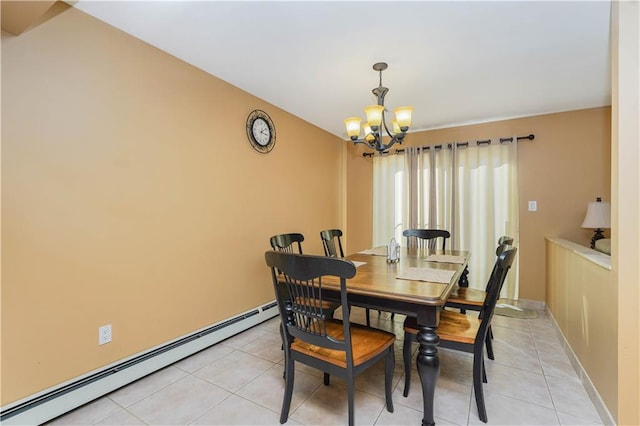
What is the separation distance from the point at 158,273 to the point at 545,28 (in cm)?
311

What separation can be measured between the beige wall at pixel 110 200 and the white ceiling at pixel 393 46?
259mm

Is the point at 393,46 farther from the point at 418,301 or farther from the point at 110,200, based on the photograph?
the point at 110,200

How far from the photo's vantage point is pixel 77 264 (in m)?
1.72

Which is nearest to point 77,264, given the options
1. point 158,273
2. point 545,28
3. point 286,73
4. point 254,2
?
point 158,273

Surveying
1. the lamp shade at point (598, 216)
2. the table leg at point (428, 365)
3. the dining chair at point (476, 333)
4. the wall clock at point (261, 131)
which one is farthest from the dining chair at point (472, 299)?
the wall clock at point (261, 131)

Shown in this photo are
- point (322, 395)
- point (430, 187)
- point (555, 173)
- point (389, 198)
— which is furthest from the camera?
point (389, 198)

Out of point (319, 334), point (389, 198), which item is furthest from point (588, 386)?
point (389, 198)

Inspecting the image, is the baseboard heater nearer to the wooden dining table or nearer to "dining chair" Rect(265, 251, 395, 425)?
"dining chair" Rect(265, 251, 395, 425)

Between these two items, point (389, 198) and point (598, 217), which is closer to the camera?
point (598, 217)

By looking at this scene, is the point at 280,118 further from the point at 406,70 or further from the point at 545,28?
the point at 545,28

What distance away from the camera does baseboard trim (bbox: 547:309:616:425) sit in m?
1.53

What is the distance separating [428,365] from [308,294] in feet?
2.35

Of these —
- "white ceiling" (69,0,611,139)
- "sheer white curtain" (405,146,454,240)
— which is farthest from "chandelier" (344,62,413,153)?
"sheer white curtain" (405,146,454,240)

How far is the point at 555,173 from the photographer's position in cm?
336
